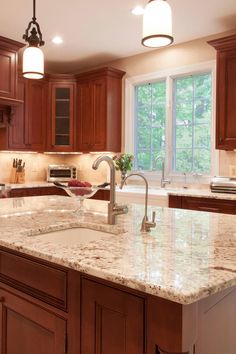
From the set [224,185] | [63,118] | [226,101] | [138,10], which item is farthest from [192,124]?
[63,118]

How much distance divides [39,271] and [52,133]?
13.6 feet

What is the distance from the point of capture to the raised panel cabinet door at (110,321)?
3.19ft

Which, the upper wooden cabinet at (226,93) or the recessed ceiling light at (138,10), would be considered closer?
the recessed ceiling light at (138,10)

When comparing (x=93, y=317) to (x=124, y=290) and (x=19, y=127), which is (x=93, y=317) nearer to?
(x=124, y=290)

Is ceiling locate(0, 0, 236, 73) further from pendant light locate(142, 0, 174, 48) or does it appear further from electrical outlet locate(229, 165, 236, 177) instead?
pendant light locate(142, 0, 174, 48)

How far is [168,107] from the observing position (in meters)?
4.57

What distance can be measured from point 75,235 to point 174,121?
10.4 ft

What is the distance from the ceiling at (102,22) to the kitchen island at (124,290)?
8.47ft

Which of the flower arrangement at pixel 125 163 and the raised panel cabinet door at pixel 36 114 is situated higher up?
the raised panel cabinet door at pixel 36 114

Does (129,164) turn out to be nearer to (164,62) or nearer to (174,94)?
(174,94)

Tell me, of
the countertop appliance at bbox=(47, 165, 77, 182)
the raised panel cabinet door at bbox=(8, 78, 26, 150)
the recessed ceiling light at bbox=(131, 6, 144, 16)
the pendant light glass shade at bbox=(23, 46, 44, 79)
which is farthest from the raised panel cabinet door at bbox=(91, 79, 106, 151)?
the pendant light glass shade at bbox=(23, 46, 44, 79)

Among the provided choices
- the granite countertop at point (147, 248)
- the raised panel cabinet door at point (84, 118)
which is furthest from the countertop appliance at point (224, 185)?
the raised panel cabinet door at point (84, 118)

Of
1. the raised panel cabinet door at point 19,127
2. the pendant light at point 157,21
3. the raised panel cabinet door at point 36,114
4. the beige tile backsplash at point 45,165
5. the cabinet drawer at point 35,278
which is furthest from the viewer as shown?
the beige tile backsplash at point 45,165

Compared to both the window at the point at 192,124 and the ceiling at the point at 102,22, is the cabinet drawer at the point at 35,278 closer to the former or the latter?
the ceiling at the point at 102,22
